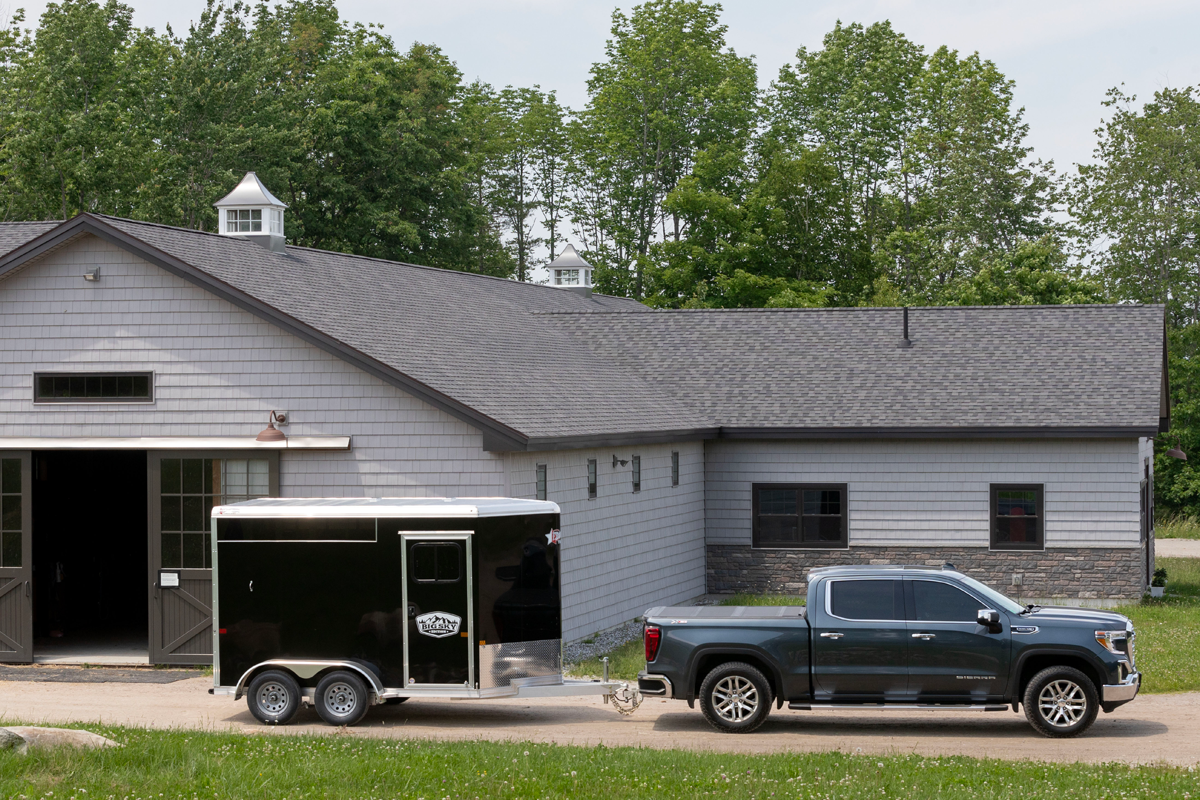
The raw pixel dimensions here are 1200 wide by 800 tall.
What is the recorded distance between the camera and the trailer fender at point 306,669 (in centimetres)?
1448

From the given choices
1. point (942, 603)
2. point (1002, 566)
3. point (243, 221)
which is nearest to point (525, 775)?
point (942, 603)

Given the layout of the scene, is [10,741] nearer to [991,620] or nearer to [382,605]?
[382,605]

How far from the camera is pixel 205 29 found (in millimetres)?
44250

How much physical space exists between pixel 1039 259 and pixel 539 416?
27.7 metres

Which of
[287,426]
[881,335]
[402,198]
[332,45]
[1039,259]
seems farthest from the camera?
[332,45]

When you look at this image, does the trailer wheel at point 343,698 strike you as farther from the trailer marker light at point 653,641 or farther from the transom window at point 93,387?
the transom window at point 93,387

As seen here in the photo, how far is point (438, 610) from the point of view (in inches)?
565

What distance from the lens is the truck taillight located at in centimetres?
1438

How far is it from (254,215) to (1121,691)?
52.6 feet

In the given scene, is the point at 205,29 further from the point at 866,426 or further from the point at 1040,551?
the point at 1040,551

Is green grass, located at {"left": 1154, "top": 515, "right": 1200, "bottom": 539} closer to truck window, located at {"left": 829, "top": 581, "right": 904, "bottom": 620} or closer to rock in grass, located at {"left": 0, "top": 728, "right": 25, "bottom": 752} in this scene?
truck window, located at {"left": 829, "top": 581, "right": 904, "bottom": 620}

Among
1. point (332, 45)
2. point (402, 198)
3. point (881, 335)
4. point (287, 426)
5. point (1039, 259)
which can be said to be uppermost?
point (332, 45)

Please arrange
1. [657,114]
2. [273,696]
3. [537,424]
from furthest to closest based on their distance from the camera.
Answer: [657,114] < [537,424] < [273,696]

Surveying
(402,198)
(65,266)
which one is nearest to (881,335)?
(65,266)
